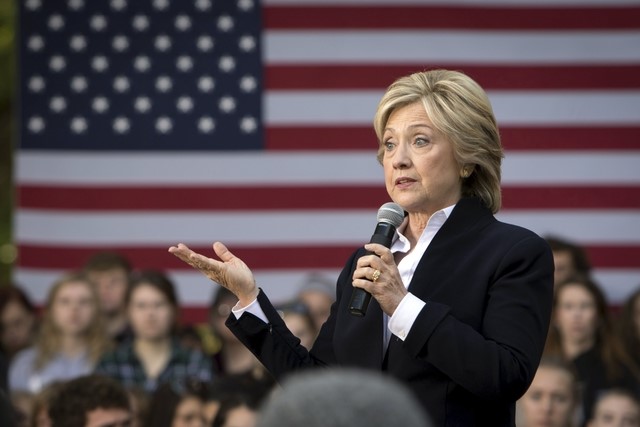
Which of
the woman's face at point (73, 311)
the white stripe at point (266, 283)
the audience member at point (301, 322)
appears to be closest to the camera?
the audience member at point (301, 322)

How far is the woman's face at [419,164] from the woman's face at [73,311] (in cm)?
427

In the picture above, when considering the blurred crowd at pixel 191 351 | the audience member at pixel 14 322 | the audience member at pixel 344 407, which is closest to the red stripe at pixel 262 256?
the blurred crowd at pixel 191 351

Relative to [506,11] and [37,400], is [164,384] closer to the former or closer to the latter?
[37,400]

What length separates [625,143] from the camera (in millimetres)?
8352

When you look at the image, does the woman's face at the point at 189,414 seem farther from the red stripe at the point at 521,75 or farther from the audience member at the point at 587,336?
the red stripe at the point at 521,75

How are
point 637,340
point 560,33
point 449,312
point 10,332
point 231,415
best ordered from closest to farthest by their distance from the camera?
point 449,312
point 231,415
point 637,340
point 10,332
point 560,33

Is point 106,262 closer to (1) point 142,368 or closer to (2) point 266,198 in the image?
(1) point 142,368

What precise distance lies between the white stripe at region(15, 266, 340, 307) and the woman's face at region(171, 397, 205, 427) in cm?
242

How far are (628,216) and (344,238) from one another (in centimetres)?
171

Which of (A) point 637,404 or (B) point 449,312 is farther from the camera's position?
(A) point 637,404

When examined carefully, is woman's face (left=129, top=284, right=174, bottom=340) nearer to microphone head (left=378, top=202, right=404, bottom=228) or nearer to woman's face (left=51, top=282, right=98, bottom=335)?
woman's face (left=51, top=282, right=98, bottom=335)

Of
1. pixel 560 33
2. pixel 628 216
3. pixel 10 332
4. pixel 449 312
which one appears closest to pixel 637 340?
pixel 628 216

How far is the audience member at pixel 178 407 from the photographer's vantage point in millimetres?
5812

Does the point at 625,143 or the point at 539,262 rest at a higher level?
the point at 539,262
